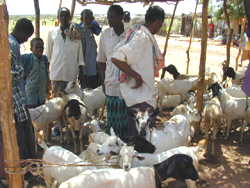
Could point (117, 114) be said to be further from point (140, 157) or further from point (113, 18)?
point (113, 18)

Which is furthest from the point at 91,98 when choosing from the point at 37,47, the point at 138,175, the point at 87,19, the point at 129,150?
the point at 138,175

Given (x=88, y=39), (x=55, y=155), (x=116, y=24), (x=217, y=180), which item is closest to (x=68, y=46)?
(x=88, y=39)

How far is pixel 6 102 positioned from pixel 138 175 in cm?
168

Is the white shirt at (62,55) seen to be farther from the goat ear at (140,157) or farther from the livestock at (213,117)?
the goat ear at (140,157)

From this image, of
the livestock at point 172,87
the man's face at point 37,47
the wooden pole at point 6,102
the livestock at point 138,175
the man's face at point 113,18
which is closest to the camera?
the wooden pole at point 6,102

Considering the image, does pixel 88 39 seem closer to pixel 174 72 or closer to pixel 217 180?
pixel 174 72

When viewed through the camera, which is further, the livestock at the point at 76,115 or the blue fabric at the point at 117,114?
the livestock at the point at 76,115

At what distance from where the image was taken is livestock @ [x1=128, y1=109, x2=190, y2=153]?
3.76 m

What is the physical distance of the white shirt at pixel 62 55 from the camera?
5.60 m

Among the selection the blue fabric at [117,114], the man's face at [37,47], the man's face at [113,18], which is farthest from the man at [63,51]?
the blue fabric at [117,114]

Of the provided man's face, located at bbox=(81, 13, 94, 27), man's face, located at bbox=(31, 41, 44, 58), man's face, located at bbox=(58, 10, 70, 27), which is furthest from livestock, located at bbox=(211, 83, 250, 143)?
man's face, located at bbox=(31, 41, 44, 58)

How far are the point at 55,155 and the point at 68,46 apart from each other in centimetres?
262

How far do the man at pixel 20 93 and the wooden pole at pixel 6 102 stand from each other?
0.74 meters

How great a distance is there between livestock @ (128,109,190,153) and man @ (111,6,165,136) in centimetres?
13
